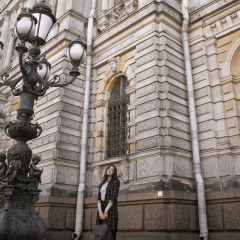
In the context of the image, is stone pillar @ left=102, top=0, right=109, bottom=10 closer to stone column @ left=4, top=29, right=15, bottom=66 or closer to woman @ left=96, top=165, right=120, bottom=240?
stone column @ left=4, top=29, right=15, bottom=66

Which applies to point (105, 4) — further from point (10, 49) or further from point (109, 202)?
point (109, 202)

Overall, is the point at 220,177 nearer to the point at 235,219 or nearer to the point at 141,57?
the point at 235,219

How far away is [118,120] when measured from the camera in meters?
11.2

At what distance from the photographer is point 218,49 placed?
10.3 meters

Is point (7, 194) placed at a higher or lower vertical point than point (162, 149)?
lower

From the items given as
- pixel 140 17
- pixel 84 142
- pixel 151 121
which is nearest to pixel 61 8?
pixel 140 17

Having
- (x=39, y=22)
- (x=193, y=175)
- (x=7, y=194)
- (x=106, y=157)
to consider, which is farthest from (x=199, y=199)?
(x=39, y=22)

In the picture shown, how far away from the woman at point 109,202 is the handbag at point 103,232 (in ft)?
0.46

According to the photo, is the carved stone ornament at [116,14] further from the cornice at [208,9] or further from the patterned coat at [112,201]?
the patterned coat at [112,201]

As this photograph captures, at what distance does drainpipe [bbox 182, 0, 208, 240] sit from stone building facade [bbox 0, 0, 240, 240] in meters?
0.20

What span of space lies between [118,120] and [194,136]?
9.64 feet

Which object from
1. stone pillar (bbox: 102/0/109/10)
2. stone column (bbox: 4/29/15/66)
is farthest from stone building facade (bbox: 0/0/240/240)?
stone column (bbox: 4/29/15/66)

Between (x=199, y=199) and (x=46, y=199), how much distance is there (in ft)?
15.0

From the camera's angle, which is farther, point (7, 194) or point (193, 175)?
point (193, 175)
